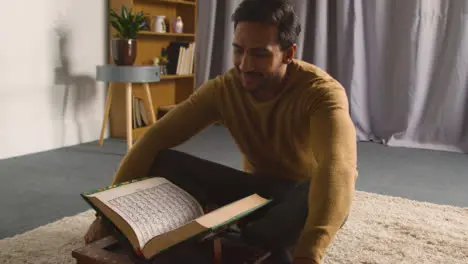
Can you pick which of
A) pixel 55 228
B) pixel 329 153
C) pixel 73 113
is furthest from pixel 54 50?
pixel 329 153

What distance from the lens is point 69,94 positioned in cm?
318

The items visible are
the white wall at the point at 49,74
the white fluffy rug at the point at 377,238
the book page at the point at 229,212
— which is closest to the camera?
the book page at the point at 229,212

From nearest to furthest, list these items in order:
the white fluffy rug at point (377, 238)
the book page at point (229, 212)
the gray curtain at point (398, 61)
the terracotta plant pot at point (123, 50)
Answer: the book page at point (229, 212) → the white fluffy rug at point (377, 238) → the terracotta plant pot at point (123, 50) → the gray curtain at point (398, 61)

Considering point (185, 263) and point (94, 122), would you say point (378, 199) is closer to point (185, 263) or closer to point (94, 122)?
point (185, 263)

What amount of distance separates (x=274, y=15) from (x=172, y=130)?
16.5 inches

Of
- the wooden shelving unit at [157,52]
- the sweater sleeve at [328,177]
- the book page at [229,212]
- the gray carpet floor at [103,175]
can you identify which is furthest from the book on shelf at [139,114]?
the book page at [229,212]

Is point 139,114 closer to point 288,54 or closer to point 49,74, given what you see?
point 49,74

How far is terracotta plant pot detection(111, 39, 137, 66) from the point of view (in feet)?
9.77

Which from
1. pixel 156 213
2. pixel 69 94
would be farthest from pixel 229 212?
pixel 69 94

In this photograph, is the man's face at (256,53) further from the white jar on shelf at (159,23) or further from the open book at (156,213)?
the white jar on shelf at (159,23)

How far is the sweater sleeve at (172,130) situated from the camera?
135 centimetres

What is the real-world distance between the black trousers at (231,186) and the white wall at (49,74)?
5.92ft

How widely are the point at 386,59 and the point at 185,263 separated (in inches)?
117

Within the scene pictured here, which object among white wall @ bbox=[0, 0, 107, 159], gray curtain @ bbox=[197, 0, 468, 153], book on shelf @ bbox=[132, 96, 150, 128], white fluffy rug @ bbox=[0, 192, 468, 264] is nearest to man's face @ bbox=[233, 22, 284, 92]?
white fluffy rug @ bbox=[0, 192, 468, 264]
